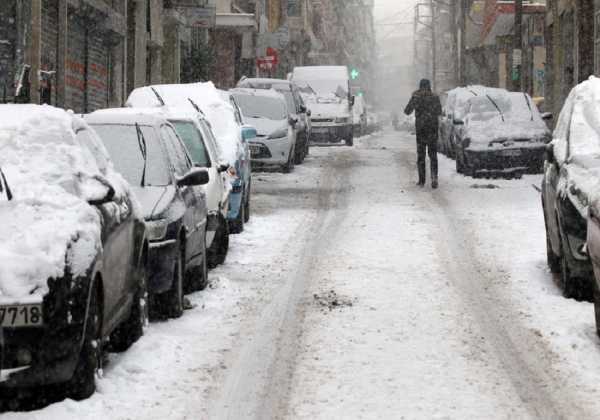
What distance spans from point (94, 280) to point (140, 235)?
5.57ft

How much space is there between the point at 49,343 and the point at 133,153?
14.1 ft

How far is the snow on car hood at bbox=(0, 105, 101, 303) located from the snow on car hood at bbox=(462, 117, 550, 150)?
17.7 metres

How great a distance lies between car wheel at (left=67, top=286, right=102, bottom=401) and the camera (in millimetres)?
→ 6750

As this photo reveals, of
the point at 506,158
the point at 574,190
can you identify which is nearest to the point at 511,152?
the point at 506,158

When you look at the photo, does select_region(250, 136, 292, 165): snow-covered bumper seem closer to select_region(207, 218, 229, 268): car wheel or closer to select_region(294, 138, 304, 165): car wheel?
select_region(294, 138, 304, 165): car wheel

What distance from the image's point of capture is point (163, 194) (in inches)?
390

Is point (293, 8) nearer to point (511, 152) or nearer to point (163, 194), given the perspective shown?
point (511, 152)

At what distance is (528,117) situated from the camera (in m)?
26.3

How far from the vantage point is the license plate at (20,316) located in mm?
6246

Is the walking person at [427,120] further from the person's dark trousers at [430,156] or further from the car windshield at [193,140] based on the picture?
the car windshield at [193,140]

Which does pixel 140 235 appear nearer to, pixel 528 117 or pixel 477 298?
pixel 477 298

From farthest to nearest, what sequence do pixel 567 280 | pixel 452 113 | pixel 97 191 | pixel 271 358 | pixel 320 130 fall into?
pixel 320 130
pixel 452 113
pixel 567 280
pixel 271 358
pixel 97 191

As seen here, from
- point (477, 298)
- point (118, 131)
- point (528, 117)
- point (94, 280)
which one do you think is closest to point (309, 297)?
point (477, 298)

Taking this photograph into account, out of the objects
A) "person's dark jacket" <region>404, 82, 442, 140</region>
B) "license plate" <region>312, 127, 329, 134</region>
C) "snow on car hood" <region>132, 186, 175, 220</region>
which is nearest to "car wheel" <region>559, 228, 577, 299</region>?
"snow on car hood" <region>132, 186, 175, 220</region>
